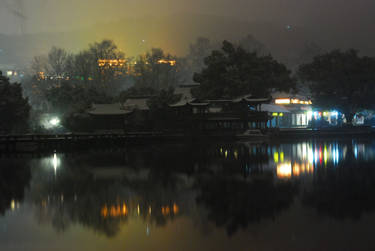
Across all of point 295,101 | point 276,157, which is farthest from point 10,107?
point 295,101

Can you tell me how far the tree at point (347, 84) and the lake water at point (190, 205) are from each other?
32.1m

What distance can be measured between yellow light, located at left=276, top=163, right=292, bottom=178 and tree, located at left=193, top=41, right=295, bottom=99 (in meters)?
31.3

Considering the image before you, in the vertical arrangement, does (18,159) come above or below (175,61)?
below

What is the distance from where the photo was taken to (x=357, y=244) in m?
12.7

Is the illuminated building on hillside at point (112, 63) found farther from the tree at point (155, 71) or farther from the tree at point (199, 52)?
the tree at point (199, 52)

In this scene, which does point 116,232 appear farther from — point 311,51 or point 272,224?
point 311,51

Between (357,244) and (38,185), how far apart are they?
1665 centimetres

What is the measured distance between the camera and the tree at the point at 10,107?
47.1m

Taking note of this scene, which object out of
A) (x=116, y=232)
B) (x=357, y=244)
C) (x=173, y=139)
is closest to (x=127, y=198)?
(x=116, y=232)

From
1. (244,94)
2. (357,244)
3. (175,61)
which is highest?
(175,61)

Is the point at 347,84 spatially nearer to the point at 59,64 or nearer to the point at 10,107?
the point at 10,107

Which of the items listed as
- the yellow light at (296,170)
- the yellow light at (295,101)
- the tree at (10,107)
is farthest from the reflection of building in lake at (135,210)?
the yellow light at (295,101)

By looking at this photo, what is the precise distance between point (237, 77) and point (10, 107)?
2920 centimetres

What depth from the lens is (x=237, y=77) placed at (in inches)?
2427
